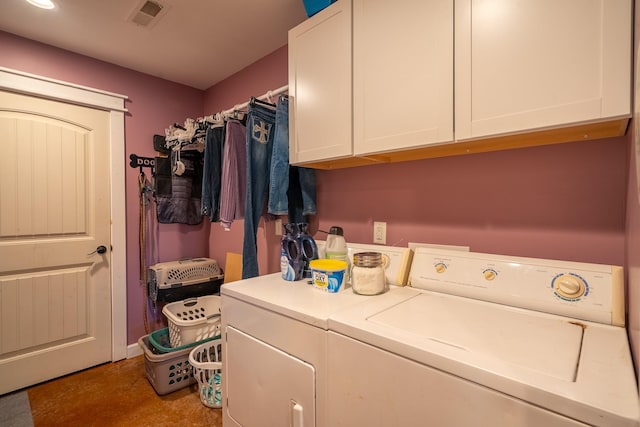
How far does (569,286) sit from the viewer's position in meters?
0.97

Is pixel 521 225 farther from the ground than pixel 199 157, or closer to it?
closer to it

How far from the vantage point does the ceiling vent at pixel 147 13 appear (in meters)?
1.76

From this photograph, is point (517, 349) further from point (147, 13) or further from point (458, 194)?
point (147, 13)

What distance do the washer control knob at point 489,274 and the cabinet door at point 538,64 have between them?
0.49m

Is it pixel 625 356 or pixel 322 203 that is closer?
pixel 625 356

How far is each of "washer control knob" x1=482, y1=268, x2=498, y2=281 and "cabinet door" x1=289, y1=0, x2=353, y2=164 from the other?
0.73 metres

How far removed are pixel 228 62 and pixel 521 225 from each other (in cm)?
237

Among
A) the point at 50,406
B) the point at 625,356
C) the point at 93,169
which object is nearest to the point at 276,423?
the point at 625,356

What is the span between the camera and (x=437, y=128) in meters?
1.11

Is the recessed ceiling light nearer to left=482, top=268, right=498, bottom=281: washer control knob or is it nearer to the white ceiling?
the white ceiling

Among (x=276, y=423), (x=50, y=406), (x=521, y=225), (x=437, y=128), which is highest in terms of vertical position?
(x=437, y=128)

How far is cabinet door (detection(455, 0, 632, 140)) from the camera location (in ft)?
2.63

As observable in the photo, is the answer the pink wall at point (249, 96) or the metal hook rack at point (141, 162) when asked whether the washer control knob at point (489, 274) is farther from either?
the metal hook rack at point (141, 162)

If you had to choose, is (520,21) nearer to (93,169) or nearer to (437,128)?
(437,128)
